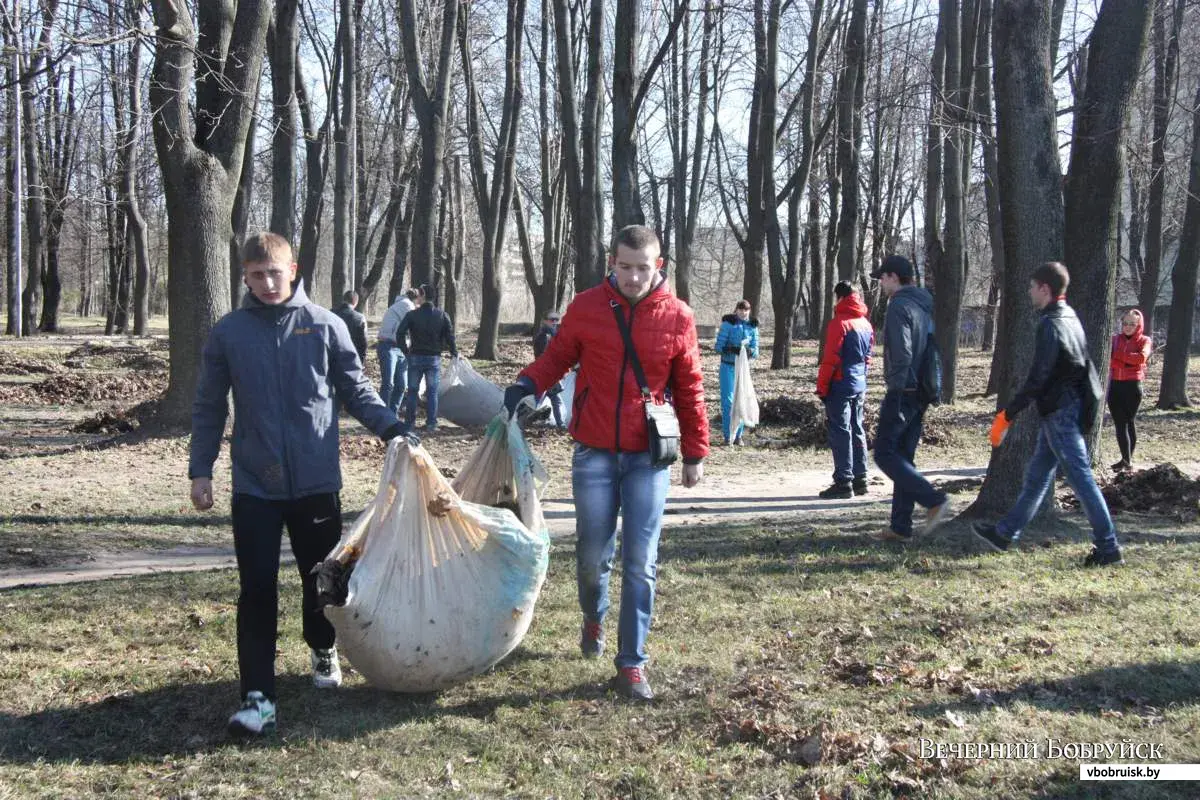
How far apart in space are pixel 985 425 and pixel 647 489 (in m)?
11.9

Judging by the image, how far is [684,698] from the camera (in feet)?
14.7

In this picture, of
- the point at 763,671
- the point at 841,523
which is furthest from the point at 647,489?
the point at 841,523

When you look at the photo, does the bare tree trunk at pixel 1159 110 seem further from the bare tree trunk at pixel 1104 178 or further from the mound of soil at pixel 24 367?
the mound of soil at pixel 24 367

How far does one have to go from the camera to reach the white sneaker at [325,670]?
4.52 metres

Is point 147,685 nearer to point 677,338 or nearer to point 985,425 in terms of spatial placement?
point 677,338

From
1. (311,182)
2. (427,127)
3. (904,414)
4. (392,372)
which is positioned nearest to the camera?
(904,414)

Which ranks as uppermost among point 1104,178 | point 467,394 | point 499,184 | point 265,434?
point 499,184

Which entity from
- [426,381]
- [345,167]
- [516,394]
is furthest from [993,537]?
[345,167]

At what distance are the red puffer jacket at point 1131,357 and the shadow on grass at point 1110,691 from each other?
25.7 feet

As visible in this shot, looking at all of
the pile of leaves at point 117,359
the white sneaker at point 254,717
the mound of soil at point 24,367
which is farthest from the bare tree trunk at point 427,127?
the white sneaker at point 254,717

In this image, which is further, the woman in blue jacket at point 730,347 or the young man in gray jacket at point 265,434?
the woman in blue jacket at point 730,347

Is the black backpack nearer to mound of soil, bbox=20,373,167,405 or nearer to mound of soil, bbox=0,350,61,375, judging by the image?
mound of soil, bbox=20,373,167,405

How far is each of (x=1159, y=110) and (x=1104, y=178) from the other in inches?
444

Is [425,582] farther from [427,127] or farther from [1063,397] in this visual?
[427,127]
